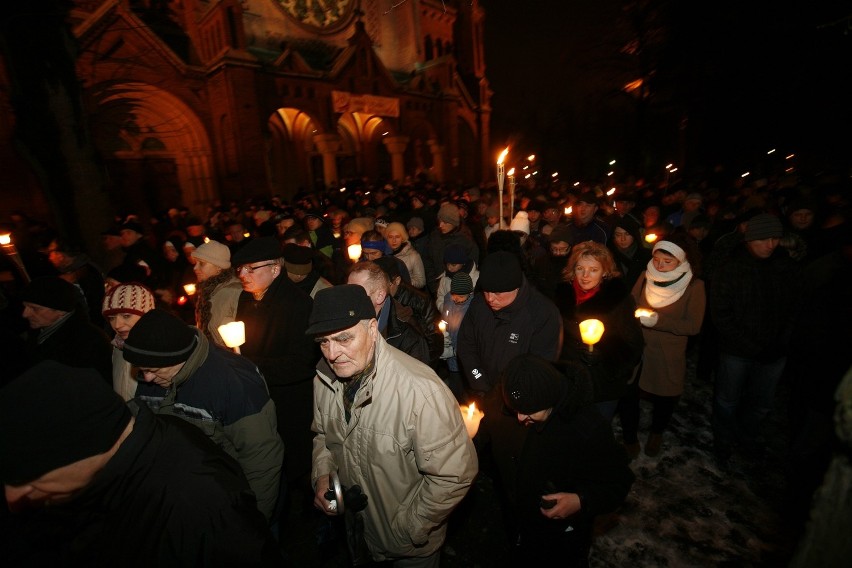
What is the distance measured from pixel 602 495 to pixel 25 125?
965 cm

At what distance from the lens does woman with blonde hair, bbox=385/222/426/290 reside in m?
5.21

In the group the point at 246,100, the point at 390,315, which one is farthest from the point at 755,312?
the point at 246,100

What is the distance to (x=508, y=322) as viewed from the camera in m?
2.98

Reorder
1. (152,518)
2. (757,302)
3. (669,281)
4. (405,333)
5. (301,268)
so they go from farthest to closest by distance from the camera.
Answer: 1. (301,268)
2. (669,281)
3. (757,302)
4. (405,333)
5. (152,518)

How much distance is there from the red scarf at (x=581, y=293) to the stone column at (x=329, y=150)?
1951cm

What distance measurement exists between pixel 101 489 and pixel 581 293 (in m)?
3.25

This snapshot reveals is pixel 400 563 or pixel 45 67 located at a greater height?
pixel 45 67

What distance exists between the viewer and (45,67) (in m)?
6.54

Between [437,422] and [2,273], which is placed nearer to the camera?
[437,422]

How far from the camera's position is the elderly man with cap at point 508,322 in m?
2.87

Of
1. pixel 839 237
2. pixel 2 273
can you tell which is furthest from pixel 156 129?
pixel 839 237

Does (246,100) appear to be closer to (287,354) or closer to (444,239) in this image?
(444,239)

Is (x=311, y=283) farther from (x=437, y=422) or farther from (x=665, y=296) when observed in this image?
(x=665, y=296)

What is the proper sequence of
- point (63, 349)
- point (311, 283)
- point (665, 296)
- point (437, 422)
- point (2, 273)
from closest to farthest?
1. point (437, 422)
2. point (63, 349)
3. point (665, 296)
4. point (311, 283)
5. point (2, 273)
